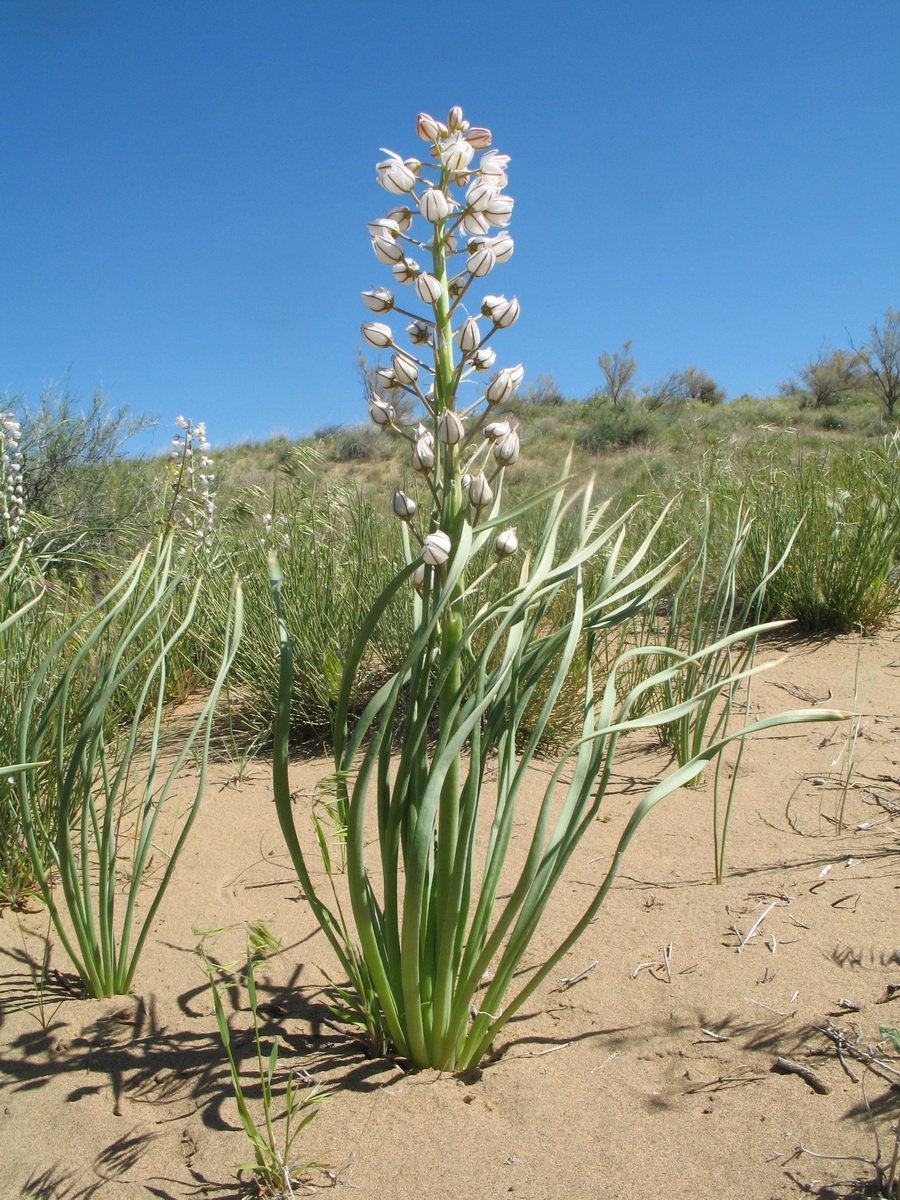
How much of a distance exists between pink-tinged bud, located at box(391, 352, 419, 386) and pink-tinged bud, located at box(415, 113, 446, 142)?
417mm

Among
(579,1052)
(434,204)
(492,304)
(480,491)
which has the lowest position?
(579,1052)

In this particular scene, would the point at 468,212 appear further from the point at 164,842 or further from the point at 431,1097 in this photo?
the point at 164,842

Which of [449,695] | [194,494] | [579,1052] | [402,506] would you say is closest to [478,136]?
[402,506]

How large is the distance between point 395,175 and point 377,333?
0.27 metres

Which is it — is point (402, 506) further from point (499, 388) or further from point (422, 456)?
point (499, 388)

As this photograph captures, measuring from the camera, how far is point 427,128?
1464 mm

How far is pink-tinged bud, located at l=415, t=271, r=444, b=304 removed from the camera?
1399 millimetres

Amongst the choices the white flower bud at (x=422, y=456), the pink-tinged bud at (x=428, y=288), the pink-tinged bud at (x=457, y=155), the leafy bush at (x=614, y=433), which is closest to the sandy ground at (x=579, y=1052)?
the white flower bud at (x=422, y=456)

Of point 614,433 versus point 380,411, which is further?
point 614,433

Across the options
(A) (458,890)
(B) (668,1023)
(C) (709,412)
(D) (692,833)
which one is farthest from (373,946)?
(C) (709,412)

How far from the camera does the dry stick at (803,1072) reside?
55.4 inches

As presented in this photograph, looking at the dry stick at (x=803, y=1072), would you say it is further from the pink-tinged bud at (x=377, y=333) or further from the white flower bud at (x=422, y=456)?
the pink-tinged bud at (x=377, y=333)

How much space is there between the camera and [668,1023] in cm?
163

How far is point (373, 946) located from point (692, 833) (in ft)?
4.33
